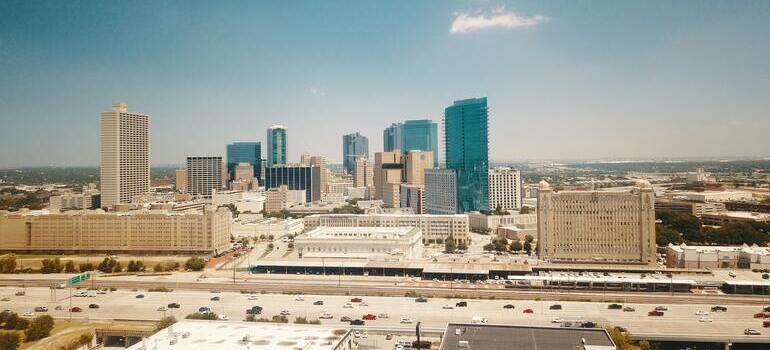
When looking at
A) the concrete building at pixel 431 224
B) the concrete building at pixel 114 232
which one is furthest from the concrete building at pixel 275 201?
the concrete building at pixel 114 232

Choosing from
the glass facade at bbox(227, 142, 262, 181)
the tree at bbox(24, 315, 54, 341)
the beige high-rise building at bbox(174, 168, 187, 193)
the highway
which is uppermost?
the glass facade at bbox(227, 142, 262, 181)

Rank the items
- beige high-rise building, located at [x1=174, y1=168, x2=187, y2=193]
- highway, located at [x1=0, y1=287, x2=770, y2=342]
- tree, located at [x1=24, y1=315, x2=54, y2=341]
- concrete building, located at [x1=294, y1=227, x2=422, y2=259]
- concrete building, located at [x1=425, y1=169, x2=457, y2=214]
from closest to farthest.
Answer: tree, located at [x1=24, y1=315, x2=54, y2=341] → highway, located at [x1=0, y1=287, x2=770, y2=342] → concrete building, located at [x1=294, y1=227, x2=422, y2=259] → concrete building, located at [x1=425, y1=169, x2=457, y2=214] → beige high-rise building, located at [x1=174, y1=168, x2=187, y2=193]

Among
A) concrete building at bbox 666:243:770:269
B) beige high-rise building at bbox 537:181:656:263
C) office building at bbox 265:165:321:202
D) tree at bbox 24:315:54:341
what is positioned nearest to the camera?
tree at bbox 24:315:54:341

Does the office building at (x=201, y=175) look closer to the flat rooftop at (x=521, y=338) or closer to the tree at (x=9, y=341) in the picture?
the tree at (x=9, y=341)

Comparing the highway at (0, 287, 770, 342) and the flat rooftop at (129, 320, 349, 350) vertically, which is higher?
the flat rooftop at (129, 320, 349, 350)

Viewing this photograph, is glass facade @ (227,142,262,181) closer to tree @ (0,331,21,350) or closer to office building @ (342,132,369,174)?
office building @ (342,132,369,174)

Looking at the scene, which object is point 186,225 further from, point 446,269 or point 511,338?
point 511,338

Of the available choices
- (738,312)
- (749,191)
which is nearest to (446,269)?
(738,312)

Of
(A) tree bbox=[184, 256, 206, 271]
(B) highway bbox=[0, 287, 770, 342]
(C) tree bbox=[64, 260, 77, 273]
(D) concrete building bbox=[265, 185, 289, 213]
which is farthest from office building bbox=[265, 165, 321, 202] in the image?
(B) highway bbox=[0, 287, 770, 342]
